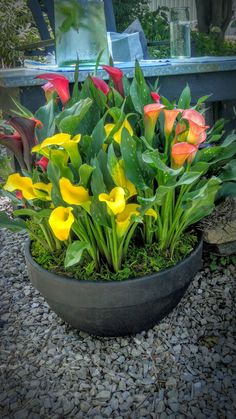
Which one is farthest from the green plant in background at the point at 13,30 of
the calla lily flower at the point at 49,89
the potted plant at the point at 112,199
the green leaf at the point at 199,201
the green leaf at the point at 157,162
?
the green leaf at the point at 157,162

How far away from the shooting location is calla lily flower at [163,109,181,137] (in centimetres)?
100

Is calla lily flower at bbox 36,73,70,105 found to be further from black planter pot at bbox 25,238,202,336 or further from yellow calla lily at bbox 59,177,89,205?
black planter pot at bbox 25,238,202,336

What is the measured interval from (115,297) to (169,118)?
0.44 meters

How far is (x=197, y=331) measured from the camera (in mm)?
1248

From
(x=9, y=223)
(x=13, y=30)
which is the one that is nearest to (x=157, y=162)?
(x=9, y=223)

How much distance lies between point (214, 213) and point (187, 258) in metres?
0.39

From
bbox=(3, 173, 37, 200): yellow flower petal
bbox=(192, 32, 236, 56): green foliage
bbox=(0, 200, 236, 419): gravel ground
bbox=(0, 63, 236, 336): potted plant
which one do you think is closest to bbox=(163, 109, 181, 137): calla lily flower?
bbox=(0, 63, 236, 336): potted plant

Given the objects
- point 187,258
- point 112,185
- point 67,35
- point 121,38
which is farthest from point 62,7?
point 187,258

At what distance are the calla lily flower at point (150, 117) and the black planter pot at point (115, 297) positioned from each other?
328mm

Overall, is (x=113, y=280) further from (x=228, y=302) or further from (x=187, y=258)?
(x=228, y=302)

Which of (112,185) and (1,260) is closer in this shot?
(112,185)

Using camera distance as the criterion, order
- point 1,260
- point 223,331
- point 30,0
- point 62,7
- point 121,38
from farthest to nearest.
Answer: point 30,0
point 121,38
point 1,260
point 62,7
point 223,331

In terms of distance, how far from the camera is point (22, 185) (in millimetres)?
1047

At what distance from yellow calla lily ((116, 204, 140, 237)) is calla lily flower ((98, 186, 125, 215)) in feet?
0.19
